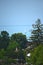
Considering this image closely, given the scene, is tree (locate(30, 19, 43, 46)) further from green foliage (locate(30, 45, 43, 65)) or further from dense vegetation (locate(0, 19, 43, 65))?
green foliage (locate(30, 45, 43, 65))

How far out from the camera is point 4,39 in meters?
34.2

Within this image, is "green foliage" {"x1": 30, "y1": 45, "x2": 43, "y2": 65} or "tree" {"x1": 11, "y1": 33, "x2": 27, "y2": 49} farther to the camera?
"tree" {"x1": 11, "y1": 33, "x2": 27, "y2": 49}

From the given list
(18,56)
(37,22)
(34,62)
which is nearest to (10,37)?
(37,22)

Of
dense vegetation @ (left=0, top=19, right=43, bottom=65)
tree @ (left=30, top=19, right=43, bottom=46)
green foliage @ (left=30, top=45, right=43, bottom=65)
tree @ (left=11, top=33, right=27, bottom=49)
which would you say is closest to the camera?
green foliage @ (left=30, top=45, right=43, bottom=65)

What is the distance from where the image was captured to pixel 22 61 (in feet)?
80.6

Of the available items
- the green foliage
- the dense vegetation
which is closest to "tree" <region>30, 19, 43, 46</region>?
the dense vegetation

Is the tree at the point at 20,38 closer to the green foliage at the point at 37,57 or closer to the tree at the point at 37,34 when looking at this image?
the tree at the point at 37,34

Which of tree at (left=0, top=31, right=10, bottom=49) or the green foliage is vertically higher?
tree at (left=0, top=31, right=10, bottom=49)

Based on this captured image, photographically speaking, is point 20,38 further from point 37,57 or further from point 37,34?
point 37,57

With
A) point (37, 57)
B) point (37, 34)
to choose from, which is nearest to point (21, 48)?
point (37, 34)

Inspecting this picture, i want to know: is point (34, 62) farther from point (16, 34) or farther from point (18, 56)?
point (16, 34)

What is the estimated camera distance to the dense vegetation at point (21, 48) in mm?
19656

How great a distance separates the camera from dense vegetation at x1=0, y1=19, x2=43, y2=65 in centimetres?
1966

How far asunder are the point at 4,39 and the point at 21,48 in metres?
3.59
